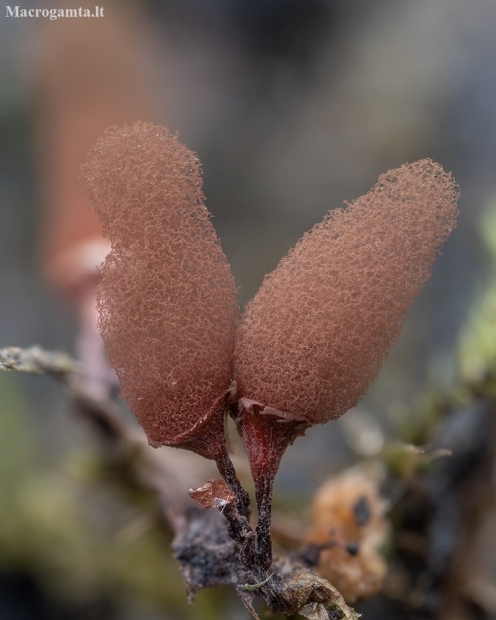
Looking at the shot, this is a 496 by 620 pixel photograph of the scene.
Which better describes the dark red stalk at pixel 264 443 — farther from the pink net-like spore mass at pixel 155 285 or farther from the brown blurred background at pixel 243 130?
the brown blurred background at pixel 243 130

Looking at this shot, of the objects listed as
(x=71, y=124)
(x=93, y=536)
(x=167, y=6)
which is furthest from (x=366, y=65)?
(x=93, y=536)

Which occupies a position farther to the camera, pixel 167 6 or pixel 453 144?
pixel 167 6

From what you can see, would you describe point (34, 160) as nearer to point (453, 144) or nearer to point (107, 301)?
point (453, 144)

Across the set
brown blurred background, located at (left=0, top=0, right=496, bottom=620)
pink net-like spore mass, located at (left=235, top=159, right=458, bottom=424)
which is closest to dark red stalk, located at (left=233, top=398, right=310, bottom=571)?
pink net-like spore mass, located at (left=235, top=159, right=458, bottom=424)

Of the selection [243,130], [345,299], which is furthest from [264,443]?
[243,130]

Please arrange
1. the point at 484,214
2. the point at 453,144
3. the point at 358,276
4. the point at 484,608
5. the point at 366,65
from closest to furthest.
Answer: the point at 358,276 → the point at 484,608 → the point at 484,214 → the point at 453,144 → the point at 366,65

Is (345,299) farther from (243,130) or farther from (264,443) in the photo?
(243,130)

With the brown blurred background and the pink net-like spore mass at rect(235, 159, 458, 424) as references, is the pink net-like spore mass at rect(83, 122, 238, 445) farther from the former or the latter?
the brown blurred background
